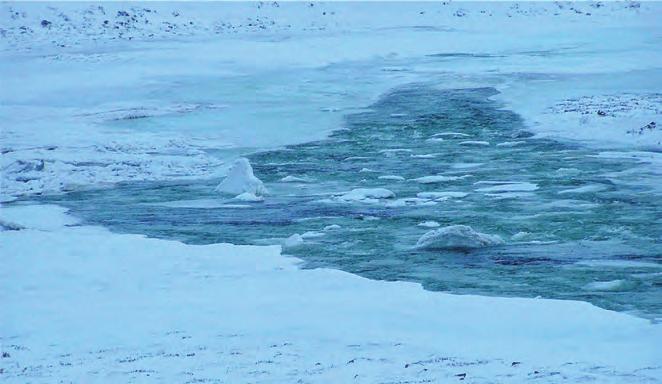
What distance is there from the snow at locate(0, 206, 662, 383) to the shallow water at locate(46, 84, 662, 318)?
57 cm

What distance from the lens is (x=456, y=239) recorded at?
8969mm

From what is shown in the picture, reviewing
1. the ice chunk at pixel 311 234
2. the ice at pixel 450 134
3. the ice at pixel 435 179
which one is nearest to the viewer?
the ice chunk at pixel 311 234

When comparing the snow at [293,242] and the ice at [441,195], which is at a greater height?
the snow at [293,242]

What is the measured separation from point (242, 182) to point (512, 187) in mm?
2754

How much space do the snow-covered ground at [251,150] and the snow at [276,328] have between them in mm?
20

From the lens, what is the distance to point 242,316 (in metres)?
7.07

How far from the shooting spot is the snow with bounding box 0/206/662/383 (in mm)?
5906

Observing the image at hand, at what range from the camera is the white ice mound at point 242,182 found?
38.9ft

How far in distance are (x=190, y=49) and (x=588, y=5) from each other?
60.3 ft

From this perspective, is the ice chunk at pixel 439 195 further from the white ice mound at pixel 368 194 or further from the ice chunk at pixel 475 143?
the ice chunk at pixel 475 143

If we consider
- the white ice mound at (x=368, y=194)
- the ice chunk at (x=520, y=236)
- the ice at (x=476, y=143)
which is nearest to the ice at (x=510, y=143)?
the ice at (x=476, y=143)

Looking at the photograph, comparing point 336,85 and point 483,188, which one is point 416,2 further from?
point 483,188

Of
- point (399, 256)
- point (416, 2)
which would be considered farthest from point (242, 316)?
point (416, 2)

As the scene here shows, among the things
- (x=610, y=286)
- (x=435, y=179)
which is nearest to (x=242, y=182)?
(x=435, y=179)
